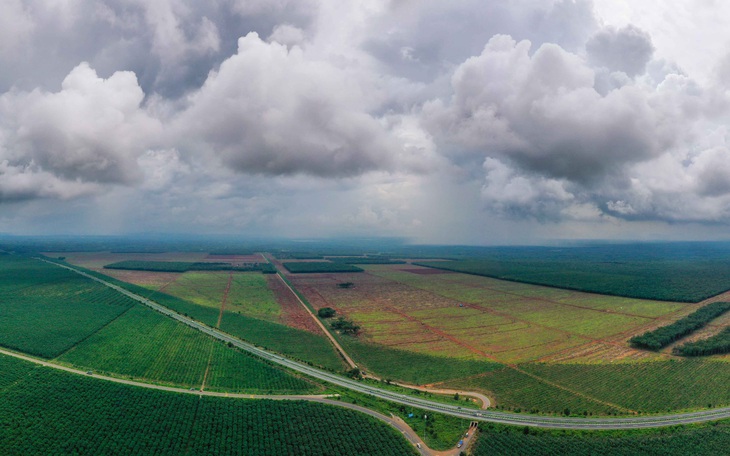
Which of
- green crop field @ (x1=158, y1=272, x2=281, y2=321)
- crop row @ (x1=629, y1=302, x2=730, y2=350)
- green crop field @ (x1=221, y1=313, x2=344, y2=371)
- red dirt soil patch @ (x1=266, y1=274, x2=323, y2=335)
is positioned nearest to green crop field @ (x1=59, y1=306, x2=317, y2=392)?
green crop field @ (x1=221, y1=313, x2=344, y2=371)

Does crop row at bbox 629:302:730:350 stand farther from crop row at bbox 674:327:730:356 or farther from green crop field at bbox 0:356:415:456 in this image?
green crop field at bbox 0:356:415:456

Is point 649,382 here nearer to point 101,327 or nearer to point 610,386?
point 610,386

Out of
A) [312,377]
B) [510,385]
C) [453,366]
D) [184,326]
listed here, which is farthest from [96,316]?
[510,385]

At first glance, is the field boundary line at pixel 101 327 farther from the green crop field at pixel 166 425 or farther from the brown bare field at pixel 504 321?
the brown bare field at pixel 504 321

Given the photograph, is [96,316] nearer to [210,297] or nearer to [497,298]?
[210,297]

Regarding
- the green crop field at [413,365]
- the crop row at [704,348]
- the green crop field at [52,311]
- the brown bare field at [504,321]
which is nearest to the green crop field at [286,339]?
the green crop field at [413,365]
